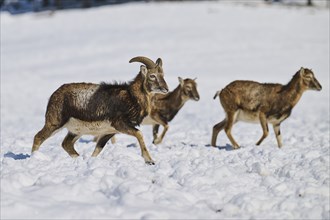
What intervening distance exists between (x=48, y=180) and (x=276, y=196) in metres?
2.89

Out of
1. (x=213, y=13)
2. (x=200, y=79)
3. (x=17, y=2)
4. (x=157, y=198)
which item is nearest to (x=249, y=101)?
(x=157, y=198)

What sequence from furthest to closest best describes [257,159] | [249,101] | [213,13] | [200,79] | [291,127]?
[213,13] < [200,79] < [291,127] < [249,101] < [257,159]

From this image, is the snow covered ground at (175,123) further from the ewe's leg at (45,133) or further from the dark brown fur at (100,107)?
the dark brown fur at (100,107)

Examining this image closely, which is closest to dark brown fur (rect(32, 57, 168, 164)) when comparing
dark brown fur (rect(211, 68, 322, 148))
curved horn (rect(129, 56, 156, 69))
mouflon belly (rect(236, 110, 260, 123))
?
curved horn (rect(129, 56, 156, 69))

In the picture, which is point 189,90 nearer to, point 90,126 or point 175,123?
point 175,123

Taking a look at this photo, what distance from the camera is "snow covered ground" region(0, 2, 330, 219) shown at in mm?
6887

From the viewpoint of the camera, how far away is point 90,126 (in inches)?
389

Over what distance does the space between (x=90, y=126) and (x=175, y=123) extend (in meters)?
10.2

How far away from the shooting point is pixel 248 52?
130 ft

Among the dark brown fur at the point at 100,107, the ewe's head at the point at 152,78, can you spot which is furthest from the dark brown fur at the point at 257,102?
the dark brown fur at the point at 100,107

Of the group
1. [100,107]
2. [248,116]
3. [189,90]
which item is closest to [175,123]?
[189,90]

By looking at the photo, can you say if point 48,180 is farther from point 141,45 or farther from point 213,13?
point 213,13

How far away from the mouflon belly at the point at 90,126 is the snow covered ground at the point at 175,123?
413 mm

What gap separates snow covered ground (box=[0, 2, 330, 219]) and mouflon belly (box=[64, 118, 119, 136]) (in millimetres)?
413
